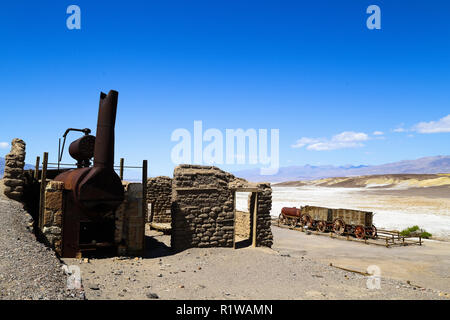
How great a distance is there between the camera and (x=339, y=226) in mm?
25125

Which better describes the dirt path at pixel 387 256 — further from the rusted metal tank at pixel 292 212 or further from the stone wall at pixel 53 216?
the stone wall at pixel 53 216

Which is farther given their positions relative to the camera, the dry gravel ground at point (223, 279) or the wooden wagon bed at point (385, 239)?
the wooden wagon bed at point (385, 239)

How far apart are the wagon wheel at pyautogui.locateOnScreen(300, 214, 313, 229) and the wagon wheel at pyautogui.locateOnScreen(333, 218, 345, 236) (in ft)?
7.72

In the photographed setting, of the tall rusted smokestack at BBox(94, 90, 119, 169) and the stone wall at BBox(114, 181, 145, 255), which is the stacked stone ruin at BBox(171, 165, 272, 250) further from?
the tall rusted smokestack at BBox(94, 90, 119, 169)

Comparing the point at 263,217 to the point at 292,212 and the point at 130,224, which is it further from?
the point at 292,212

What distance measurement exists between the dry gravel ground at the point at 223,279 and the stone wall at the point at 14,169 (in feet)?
17.1

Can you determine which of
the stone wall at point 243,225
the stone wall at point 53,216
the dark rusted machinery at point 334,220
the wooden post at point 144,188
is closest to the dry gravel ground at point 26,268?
the stone wall at point 53,216

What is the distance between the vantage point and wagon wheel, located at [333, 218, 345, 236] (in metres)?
24.6

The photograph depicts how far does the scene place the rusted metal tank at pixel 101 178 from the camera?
425 inches

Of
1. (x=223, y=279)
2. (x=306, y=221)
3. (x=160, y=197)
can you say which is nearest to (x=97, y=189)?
(x=223, y=279)
